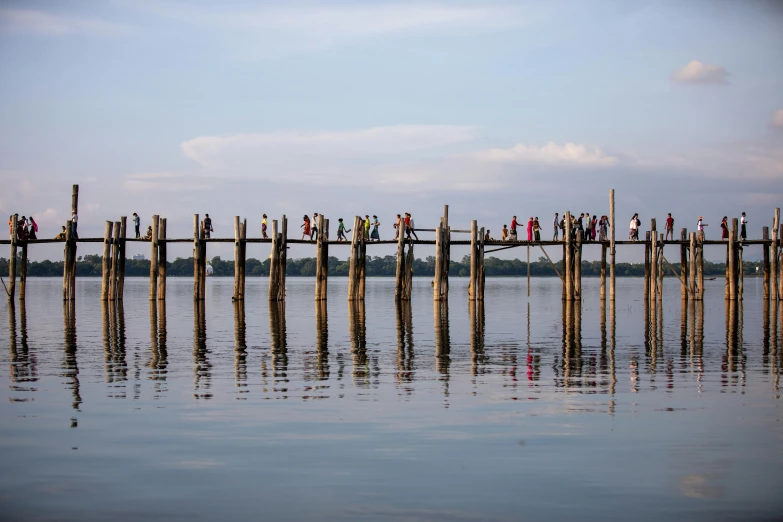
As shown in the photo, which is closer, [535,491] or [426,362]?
[535,491]

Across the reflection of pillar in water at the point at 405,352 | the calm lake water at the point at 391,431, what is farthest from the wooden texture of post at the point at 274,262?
the calm lake water at the point at 391,431

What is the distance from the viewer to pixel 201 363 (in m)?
18.0

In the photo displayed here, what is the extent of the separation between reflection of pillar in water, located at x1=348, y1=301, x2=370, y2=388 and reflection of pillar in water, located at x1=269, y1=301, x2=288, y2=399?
1302 mm

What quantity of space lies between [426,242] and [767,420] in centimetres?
2840

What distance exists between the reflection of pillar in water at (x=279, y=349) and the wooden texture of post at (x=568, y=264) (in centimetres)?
1292

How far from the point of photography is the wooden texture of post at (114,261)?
135 feet

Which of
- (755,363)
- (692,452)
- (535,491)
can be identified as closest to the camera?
(535,491)

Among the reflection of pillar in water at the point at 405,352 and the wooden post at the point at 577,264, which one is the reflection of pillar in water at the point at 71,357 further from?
the wooden post at the point at 577,264

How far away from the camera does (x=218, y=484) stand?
8.70 meters

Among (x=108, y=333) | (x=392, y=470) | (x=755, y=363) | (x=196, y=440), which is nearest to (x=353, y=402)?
(x=196, y=440)

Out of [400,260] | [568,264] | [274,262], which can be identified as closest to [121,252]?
[274,262]

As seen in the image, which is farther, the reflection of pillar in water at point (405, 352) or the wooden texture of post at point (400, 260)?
the wooden texture of post at point (400, 260)

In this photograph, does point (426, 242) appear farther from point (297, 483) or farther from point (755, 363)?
point (297, 483)

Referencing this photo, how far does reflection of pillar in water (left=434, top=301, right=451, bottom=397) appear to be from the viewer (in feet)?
53.4
